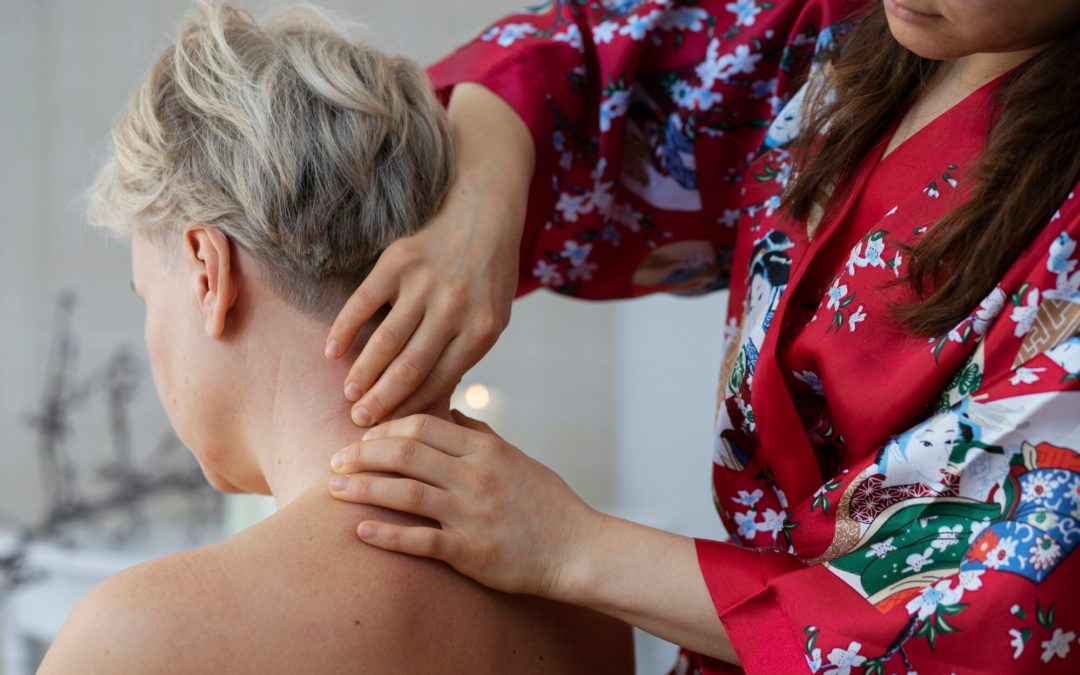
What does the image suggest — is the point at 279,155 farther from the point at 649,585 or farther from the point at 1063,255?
the point at 1063,255

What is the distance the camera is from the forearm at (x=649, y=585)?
3.20 ft

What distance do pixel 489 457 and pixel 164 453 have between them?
204 centimetres

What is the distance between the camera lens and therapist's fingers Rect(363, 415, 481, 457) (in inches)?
39.3

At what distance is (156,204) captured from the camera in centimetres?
106

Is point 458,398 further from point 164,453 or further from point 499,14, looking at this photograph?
point 499,14

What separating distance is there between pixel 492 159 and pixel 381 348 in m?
0.28

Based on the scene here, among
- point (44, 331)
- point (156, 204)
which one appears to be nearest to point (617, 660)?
point (156, 204)

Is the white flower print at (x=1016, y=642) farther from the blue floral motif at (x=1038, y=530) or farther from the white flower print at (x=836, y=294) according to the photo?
the white flower print at (x=836, y=294)

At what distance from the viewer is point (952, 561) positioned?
33.3 inches

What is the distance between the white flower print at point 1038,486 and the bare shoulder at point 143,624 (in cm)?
59

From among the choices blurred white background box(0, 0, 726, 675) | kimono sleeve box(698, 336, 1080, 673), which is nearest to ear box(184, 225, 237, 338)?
kimono sleeve box(698, 336, 1080, 673)

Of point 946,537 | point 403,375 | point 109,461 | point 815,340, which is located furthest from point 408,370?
point 109,461

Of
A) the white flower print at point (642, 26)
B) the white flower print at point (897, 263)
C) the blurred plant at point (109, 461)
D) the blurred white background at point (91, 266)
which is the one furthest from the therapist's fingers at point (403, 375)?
the blurred plant at point (109, 461)

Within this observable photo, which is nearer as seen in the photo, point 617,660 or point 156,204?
point 156,204
